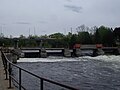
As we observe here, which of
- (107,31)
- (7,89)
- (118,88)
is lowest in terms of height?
(118,88)

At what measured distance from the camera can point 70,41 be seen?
164 meters

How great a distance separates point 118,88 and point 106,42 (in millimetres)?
123408

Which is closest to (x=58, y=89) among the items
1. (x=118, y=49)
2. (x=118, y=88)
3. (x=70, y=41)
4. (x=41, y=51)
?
(x=118, y=88)

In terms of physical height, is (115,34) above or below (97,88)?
above

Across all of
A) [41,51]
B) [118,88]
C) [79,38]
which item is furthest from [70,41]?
[118,88]

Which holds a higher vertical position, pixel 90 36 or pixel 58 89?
pixel 90 36

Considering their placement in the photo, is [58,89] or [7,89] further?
[58,89]

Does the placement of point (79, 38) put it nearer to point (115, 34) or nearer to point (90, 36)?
point (90, 36)

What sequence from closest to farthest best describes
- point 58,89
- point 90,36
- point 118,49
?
point 58,89, point 118,49, point 90,36

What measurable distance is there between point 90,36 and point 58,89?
136 meters

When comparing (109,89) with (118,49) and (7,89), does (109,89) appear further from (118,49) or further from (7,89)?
(118,49)

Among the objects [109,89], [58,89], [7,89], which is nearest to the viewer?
[7,89]

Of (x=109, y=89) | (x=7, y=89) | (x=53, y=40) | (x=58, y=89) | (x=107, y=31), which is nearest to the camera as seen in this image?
(x=7, y=89)

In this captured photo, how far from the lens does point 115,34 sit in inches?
6048
